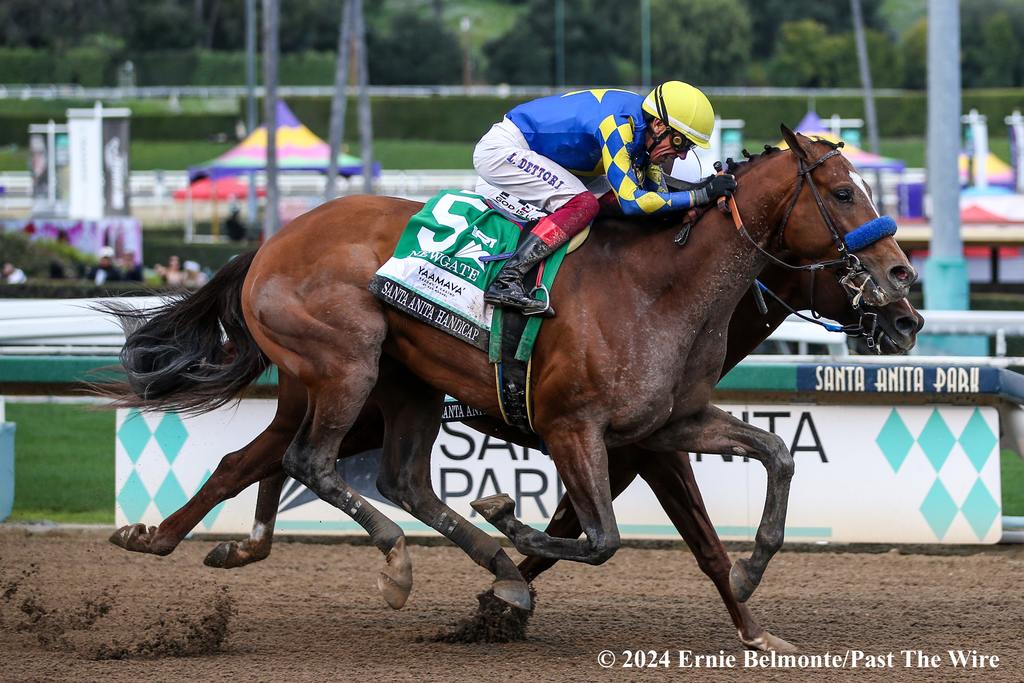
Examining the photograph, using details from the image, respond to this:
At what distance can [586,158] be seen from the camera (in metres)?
4.97

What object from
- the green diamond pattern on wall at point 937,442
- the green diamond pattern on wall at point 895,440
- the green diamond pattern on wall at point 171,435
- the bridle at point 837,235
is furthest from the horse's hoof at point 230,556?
the green diamond pattern on wall at point 937,442

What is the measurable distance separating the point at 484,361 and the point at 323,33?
62.3 m

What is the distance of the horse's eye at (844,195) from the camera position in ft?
15.1

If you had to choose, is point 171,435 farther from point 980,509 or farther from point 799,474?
point 980,509

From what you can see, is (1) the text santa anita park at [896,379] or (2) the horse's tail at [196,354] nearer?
(2) the horse's tail at [196,354]

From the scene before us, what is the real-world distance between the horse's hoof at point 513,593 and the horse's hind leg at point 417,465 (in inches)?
5.1

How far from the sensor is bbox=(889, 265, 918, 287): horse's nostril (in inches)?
178

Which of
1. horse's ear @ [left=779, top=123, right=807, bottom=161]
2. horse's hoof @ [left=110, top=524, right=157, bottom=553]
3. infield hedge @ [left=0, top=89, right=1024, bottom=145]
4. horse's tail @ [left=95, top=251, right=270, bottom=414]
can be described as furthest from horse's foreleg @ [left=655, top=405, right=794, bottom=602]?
infield hedge @ [left=0, top=89, right=1024, bottom=145]

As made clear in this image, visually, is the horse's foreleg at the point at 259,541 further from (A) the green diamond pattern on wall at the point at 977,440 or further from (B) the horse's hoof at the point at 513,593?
(A) the green diamond pattern on wall at the point at 977,440

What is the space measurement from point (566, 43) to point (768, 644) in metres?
59.2

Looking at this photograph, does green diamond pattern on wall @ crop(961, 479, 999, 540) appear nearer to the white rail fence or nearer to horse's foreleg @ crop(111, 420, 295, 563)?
the white rail fence

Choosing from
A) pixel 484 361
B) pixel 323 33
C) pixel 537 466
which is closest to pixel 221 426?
pixel 537 466

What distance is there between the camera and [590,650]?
5.00 metres

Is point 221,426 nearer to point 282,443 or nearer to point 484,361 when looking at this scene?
point 282,443
